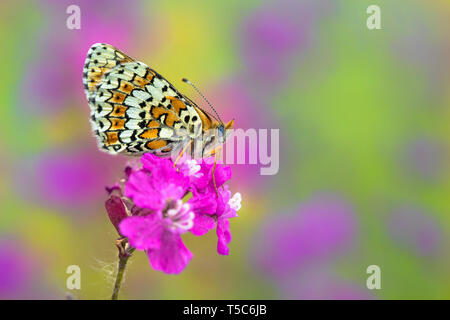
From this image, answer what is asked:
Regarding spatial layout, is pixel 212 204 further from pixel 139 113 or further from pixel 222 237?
pixel 139 113

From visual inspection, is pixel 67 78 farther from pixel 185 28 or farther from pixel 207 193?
pixel 207 193

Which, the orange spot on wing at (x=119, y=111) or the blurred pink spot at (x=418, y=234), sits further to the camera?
the blurred pink spot at (x=418, y=234)

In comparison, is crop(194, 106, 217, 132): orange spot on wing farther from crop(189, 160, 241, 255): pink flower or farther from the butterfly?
crop(189, 160, 241, 255): pink flower

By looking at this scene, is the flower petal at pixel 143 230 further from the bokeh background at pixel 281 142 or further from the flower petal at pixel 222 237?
the bokeh background at pixel 281 142

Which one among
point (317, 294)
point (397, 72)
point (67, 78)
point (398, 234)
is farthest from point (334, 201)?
point (67, 78)

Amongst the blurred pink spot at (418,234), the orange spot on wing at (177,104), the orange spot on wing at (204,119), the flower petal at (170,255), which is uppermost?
the orange spot on wing at (177,104)

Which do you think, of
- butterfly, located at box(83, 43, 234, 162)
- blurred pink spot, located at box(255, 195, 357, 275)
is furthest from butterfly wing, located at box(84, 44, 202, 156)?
Result: blurred pink spot, located at box(255, 195, 357, 275)

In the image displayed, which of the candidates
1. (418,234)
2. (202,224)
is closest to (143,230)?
(202,224)

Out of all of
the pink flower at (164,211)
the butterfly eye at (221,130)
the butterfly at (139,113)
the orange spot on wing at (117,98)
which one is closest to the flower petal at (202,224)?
the pink flower at (164,211)
